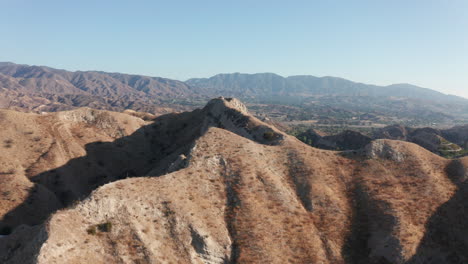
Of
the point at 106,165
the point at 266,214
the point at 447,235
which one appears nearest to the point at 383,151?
the point at 447,235

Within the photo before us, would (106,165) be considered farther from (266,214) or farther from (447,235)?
(447,235)

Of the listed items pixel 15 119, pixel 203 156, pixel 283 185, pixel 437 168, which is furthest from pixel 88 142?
pixel 437 168

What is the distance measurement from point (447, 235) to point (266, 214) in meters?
26.6

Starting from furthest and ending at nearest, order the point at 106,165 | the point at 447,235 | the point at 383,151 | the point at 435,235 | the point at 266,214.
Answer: the point at 106,165 < the point at 383,151 < the point at 266,214 < the point at 447,235 < the point at 435,235

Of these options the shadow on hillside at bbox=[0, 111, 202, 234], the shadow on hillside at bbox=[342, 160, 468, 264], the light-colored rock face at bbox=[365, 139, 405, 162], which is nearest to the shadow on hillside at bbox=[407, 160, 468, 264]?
the shadow on hillside at bbox=[342, 160, 468, 264]

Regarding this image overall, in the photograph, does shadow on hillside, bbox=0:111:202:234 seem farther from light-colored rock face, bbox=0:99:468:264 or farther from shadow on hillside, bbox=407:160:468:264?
shadow on hillside, bbox=407:160:468:264

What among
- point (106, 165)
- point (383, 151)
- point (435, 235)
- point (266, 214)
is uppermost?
point (383, 151)

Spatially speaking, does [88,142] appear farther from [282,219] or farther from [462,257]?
[462,257]

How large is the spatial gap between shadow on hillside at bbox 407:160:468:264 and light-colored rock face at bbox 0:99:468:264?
0.51 feet

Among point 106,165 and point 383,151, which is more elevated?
point 383,151

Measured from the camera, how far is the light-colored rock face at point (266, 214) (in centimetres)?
3303

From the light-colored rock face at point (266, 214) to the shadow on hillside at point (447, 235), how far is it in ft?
0.51

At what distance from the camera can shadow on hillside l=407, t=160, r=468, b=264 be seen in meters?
38.2

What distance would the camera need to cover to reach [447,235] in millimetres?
41094
